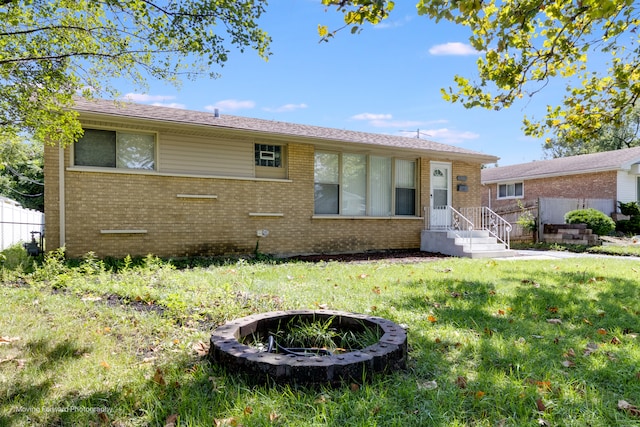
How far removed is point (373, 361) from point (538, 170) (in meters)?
24.0

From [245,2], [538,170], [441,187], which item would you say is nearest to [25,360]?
[245,2]

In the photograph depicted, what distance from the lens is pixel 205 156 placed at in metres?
9.98

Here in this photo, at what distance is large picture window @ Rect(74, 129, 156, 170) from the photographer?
8.75 m

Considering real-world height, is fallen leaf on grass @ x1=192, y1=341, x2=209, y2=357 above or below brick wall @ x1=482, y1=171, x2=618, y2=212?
below

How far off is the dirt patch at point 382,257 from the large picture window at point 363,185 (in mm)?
1309

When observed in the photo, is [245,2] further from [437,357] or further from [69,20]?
[437,357]

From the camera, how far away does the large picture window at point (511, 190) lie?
77.2 ft

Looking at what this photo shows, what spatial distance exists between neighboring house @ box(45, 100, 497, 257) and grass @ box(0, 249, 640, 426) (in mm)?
2919

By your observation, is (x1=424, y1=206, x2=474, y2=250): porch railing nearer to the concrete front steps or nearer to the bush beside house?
the concrete front steps

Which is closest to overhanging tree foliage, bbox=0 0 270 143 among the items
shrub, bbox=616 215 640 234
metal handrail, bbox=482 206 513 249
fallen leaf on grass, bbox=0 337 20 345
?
fallen leaf on grass, bbox=0 337 20 345

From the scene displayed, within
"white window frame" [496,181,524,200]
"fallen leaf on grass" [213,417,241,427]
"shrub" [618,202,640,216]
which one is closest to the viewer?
"fallen leaf on grass" [213,417,241,427]

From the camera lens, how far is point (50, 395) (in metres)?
2.48

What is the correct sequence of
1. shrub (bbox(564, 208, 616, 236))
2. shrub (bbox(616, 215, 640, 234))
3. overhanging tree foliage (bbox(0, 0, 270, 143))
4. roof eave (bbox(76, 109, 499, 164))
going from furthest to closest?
1. shrub (bbox(616, 215, 640, 234))
2. shrub (bbox(564, 208, 616, 236))
3. roof eave (bbox(76, 109, 499, 164))
4. overhanging tree foliage (bbox(0, 0, 270, 143))

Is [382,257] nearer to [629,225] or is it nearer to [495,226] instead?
[495,226]
